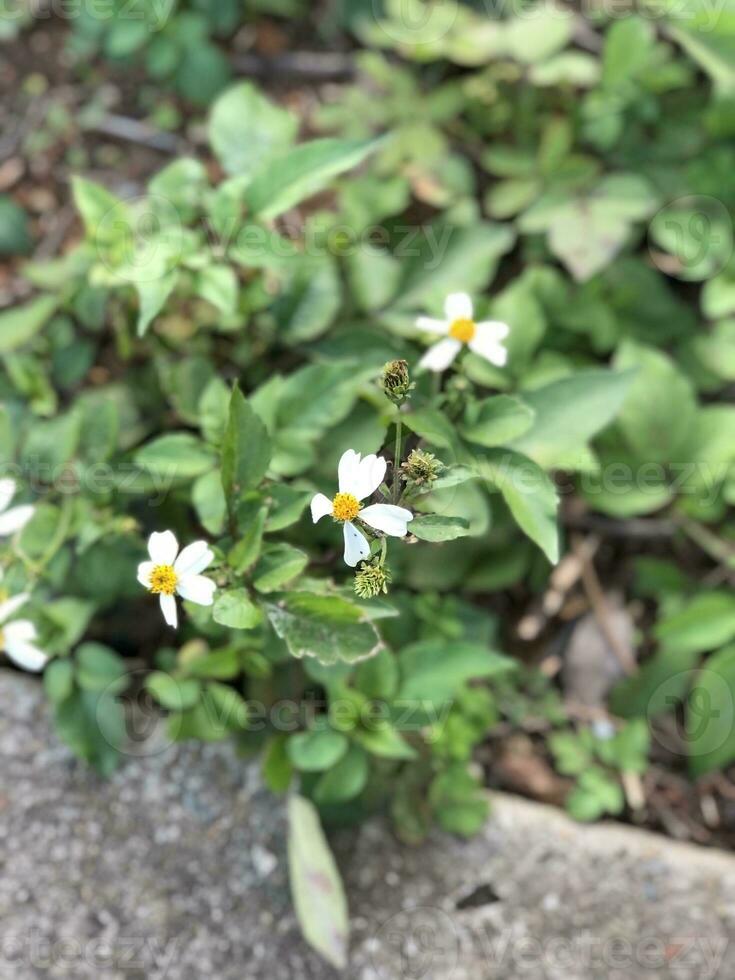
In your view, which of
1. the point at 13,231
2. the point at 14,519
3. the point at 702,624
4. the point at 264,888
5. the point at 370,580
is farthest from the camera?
the point at 13,231

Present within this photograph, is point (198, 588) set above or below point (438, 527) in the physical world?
below

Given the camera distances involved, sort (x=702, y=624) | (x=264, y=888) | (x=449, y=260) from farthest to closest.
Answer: (x=449, y=260), (x=702, y=624), (x=264, y=888)

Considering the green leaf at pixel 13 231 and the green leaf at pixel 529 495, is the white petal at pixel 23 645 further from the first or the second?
the green leaf at pixel 13 231

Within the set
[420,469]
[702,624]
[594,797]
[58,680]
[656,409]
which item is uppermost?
[420,469]

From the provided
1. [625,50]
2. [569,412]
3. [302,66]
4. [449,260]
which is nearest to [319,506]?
[569,412]

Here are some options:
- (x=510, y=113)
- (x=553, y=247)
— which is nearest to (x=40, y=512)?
(x=553, y=247)

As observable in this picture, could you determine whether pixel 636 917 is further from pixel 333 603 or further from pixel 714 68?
pixel 714 68

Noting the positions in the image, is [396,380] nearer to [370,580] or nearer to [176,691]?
[370,580]
